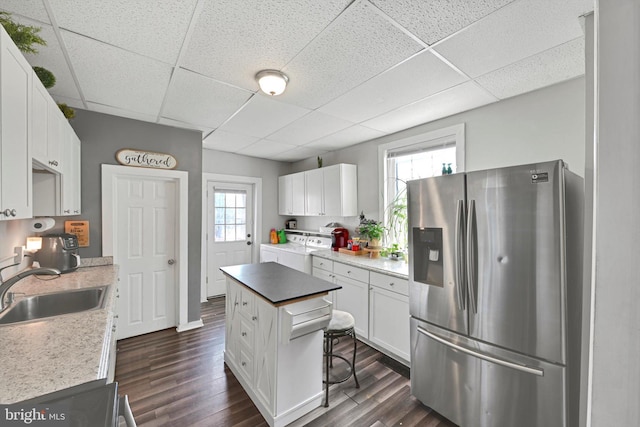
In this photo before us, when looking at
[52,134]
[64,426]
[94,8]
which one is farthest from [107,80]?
[64,426]

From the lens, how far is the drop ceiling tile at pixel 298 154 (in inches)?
165

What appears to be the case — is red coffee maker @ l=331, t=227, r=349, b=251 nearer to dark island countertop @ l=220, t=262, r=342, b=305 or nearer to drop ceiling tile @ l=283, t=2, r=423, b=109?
dark island countertop @ l=220, t=262, r=342, b=305

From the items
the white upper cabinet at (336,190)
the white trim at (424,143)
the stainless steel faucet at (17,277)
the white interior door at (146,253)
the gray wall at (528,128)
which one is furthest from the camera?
the white upper cabinet at (336,190)

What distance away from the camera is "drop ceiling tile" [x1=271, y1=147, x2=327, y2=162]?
4186 mm

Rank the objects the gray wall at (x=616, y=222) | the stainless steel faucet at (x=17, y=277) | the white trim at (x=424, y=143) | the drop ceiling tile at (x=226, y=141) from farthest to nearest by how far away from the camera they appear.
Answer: the drop ceiling tile at (x=226, y=141) < the white trim at (x=424, y=143) < the stainless steel faucet at (x=17, y=277) < the gray wall at (x=616, y=222)

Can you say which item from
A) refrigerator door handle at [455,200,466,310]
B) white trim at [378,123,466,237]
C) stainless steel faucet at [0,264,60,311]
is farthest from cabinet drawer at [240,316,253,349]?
white trim at [378,123,466,237]

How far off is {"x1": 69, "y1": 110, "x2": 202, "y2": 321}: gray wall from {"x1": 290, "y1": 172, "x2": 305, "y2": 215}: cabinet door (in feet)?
5.55

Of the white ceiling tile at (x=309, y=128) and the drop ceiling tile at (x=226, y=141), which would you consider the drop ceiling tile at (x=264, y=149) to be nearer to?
the drop ceiling tile at (x=226, y=141)

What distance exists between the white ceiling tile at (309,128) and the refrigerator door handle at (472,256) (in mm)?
1735

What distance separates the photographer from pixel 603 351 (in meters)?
0.28

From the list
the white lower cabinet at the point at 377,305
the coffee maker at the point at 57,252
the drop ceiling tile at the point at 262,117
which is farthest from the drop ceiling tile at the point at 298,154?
the coffee maker at the point at 57,252

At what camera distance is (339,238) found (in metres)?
3.88

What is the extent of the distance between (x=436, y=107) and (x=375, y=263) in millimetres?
1721

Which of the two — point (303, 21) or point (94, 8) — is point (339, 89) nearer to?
point (303, 21)
